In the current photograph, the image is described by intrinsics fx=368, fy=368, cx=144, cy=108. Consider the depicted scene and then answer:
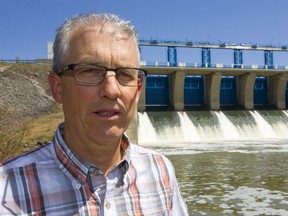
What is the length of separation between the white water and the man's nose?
19987 millimetres

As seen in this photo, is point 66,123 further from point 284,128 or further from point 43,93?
point 284,128

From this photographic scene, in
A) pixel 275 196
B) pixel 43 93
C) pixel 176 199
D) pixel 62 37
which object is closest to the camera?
pixel 62 37

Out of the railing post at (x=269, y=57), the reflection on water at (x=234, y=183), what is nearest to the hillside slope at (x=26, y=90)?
the reflection on water at (x=234, y=183)

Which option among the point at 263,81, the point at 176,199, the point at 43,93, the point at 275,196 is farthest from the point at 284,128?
the point at 176,199

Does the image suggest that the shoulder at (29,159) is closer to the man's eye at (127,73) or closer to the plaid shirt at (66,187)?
the plaid shirt at (66,187)

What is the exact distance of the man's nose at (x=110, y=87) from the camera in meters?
1.36

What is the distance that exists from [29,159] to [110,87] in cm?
40

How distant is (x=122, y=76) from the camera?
56.1 inches

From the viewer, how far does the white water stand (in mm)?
22516

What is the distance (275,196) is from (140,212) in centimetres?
710

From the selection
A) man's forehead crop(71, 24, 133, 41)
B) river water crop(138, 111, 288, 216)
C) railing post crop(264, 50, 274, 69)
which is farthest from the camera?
railing post crop(264, 50, 274, 69)

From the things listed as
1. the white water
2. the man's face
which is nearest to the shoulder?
the man's face

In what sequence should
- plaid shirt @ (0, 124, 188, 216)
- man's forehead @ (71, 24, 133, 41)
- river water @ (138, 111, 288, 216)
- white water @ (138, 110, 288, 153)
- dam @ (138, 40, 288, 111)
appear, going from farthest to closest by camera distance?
dam @ (138, 40, 288, 111)
white water @ (138, 110, 288, 153)
river water @ (138, 111, 288, 216)
man's forehead @ (71, 24, 133, 41)
plaid shirt @ (0, 124, 188, 216)

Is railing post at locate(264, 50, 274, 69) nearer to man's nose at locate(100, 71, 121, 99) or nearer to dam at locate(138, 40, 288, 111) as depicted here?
dam at locate(138, 40, 288, 111)
